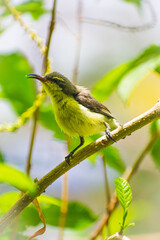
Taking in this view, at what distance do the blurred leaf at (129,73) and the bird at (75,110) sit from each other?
81 centimetres

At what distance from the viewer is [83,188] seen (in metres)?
6.23

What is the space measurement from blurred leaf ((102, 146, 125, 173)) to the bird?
63cm

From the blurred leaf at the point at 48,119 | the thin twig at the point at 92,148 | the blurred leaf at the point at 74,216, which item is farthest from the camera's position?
the blurred leaf at the point at 48,119

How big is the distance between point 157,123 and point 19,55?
112 centimetres

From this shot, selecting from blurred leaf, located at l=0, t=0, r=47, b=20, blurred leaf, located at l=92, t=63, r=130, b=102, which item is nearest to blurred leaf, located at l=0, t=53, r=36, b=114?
blurred leaf, located at l=0, t=0, r=47, b=20

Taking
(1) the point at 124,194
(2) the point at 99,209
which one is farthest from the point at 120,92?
(2) the point at 99,209

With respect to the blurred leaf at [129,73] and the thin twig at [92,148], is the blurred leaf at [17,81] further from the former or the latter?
the thin twig at [92,148]

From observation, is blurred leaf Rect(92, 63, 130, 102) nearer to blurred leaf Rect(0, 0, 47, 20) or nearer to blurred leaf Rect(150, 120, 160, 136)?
blurred leaf Rect(150, 120, 160, 136)

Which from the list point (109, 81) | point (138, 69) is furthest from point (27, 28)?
point (138, 69)

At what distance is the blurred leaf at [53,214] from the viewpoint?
1.71 meters

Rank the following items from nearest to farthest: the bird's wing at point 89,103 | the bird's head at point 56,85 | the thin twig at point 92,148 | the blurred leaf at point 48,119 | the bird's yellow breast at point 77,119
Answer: the thin twig at point 92,148
the blurred leaf at point 48,119
the bird's yellow breast at point 77,119
the bird's wing at point 89,103
the bird's head at point 56,85

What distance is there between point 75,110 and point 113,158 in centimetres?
90

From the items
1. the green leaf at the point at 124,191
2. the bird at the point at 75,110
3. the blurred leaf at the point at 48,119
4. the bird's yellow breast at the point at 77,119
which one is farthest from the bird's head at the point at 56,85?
the green leaf at the point at 124,191

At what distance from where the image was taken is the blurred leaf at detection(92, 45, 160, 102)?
187 centimetres
